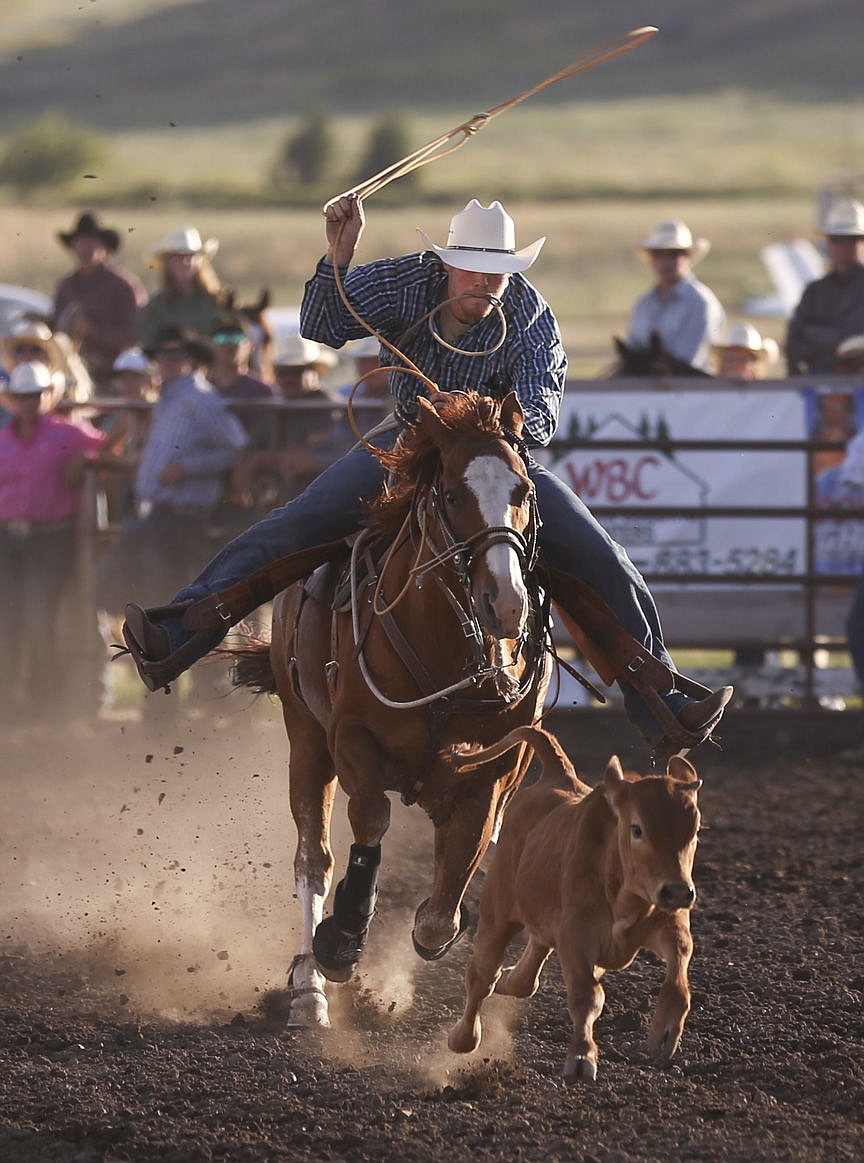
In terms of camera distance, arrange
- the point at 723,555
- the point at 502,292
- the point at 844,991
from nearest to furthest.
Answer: the point at 502,292 < the point at 844,991 < the point at 723,555

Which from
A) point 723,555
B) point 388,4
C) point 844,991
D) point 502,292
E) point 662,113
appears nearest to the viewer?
point 502,292

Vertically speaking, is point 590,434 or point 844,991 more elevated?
point 590,434

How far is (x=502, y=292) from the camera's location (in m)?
5.50

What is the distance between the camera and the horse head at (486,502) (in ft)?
15.4

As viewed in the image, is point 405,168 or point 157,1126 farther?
point 405,168

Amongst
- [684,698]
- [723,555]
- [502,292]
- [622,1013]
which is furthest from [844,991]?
[723,555]

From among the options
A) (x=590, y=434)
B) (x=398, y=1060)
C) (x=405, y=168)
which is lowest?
(x=398, y=1060)

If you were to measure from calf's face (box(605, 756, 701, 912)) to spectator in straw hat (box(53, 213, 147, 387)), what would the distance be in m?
8.59

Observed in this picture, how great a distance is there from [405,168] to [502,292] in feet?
1.68

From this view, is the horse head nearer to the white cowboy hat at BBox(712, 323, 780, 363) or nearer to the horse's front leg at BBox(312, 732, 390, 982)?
the horse's front leg at BBox(312, 732, 390, 982)

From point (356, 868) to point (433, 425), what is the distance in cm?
127

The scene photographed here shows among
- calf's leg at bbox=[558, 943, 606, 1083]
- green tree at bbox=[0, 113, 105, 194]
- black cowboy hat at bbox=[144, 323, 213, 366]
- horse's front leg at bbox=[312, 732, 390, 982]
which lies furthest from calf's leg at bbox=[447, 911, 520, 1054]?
green tree at bbox=[0, 113, 105, 194]

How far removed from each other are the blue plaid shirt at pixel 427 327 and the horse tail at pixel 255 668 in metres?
1.21

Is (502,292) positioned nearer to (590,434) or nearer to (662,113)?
(590,434)
